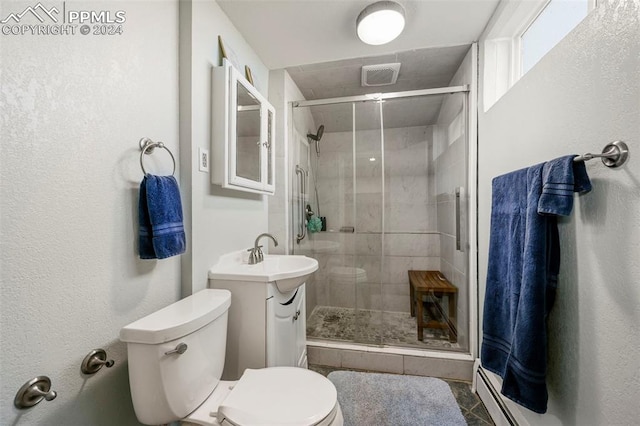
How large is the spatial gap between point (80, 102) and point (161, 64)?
43cm

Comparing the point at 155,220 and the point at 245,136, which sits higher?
the point at 245,136

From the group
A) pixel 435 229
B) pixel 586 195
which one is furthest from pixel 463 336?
pixel 586 195

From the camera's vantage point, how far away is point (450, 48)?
A: 175cm

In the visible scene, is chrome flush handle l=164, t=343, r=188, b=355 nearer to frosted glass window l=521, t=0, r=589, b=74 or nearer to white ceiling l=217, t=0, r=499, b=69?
white ceiling l=217, t=0, r=499, b=69

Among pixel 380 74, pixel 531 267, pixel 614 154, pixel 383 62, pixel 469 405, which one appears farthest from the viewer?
pixel 380 74

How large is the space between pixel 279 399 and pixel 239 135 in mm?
1305

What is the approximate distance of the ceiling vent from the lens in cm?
195

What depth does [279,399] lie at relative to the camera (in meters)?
0.87

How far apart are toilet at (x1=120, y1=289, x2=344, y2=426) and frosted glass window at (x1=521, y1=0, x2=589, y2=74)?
1.73m

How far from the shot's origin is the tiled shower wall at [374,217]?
7.82ft

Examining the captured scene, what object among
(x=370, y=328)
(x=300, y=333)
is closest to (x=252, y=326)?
(x=300, y=333)

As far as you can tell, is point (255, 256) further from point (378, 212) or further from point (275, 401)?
point (378, 212)

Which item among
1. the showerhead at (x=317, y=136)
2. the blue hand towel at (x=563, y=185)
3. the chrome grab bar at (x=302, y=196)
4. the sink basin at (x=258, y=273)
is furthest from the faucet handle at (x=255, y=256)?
the blue hand towel at (x=563, y=185)

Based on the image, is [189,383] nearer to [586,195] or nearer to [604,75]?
[586,195]
